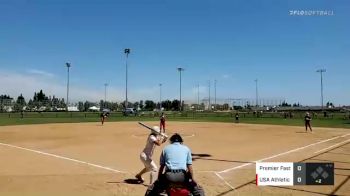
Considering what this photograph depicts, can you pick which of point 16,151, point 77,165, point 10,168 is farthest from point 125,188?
point 16,151

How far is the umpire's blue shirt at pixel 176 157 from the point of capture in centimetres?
684

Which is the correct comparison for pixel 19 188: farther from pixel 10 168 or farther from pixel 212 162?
pixel 212 162

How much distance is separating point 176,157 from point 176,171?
0.29 m

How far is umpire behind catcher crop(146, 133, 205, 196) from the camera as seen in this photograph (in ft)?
21.3

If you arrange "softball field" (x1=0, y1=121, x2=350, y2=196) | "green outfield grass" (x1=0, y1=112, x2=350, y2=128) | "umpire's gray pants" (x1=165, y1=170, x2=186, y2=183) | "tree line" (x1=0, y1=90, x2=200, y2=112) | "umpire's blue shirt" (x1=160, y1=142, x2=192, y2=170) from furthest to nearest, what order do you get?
"tree line" (x1=0, y1=90, x2=200, y2=112) < "green outfield grass" (x1=0, y1=112, x2=350, y2=128) < "softball field" (x1=0, y1=121, x2=350, y2=196) < "umpire's blue shirt" (x1=160, y1=142, x2=192, y2=170) < "umpire's gray pants" (x1=165, y1=170, x2=186, y2=183)

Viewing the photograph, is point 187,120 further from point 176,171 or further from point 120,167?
point 176,171

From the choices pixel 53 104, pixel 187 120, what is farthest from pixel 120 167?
pixel 53 104

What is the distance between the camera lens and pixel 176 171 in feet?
22.0
